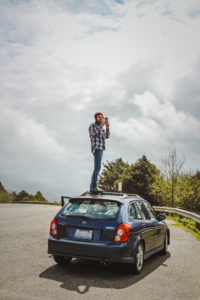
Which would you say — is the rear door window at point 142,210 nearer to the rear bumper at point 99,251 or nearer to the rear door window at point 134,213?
the rear door window at point 134,213

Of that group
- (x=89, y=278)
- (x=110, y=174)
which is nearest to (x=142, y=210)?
(x=89, y=278)

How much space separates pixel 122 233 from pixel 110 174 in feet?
231

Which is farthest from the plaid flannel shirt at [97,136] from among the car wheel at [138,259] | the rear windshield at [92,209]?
the car wheel at [138,259]

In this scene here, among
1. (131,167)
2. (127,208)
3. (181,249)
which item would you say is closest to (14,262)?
(127,208)

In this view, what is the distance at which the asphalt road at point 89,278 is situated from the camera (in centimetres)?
523

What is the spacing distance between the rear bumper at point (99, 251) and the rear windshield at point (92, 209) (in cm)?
52

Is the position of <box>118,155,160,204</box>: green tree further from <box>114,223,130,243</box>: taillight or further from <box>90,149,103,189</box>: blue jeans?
<box>114,223,130,243</box>: taillight

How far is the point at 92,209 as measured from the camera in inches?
274

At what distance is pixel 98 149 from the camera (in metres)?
10.3

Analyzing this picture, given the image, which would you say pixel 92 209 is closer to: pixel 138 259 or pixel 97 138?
pixel 138 259

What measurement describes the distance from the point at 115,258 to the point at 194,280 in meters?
1.43

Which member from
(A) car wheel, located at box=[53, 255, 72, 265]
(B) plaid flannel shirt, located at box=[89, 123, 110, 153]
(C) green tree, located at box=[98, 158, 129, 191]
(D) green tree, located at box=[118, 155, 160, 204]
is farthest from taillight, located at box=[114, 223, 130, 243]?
(C) green tree, located at box=[98, 158, 129, 191]

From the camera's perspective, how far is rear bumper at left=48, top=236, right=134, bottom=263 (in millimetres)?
6340

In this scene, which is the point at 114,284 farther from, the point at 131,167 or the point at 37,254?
the point at 131,167
